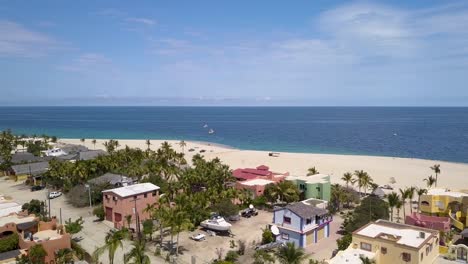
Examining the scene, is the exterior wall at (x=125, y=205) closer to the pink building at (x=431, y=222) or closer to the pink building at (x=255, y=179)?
the pink building at (x=255, y=179)

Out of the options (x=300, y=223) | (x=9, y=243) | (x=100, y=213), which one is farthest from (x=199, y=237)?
(x=9, y=243)

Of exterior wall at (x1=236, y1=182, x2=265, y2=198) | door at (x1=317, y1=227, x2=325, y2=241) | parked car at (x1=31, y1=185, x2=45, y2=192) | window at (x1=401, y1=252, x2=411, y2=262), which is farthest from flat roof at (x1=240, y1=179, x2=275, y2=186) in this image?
parked car at (x1=31, y1=185, x2=45, y2=192)

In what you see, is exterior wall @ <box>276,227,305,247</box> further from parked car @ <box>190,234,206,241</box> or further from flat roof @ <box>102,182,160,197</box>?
flat roof @ <box>102,182,160,197</box>

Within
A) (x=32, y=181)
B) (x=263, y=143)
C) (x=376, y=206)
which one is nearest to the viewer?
(x=376, y=206)

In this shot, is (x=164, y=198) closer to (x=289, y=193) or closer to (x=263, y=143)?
(x=289, y=193)

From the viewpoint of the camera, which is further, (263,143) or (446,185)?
(263,143)

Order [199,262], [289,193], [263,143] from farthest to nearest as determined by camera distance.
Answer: [263,143] < [289,193] < [199,262]

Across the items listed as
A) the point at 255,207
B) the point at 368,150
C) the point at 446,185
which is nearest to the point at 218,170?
the point at 255,207
